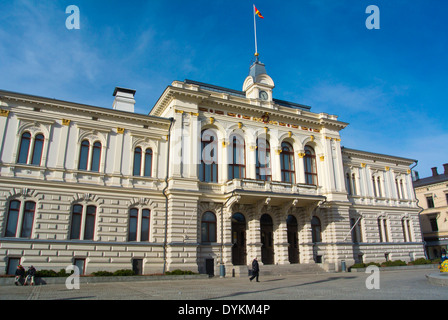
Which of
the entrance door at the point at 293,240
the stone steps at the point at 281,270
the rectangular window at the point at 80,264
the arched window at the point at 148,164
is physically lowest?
the stone steps at the point at 281,270

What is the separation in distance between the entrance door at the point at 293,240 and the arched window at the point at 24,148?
23523 mm

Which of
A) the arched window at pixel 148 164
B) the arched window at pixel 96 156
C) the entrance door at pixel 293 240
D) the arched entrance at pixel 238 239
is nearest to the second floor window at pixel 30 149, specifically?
the arched window at pixel 96 156

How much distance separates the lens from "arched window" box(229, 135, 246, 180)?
32.5 meters

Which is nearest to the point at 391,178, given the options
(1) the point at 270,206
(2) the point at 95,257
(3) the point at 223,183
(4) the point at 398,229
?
(4) the point at 398,229

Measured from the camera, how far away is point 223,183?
31234 millimetres

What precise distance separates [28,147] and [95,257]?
9.82 metres

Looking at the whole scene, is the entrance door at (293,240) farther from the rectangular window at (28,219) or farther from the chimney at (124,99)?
the rectangular window at (28,219)

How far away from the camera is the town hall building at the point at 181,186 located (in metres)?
25.7

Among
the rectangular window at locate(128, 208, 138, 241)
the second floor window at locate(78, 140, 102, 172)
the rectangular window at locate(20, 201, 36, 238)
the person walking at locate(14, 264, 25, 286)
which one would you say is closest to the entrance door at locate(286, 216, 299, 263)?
the rectangular window at locate(128, 208, 138, 241)

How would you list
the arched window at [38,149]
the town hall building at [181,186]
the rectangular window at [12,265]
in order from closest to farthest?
the rectangular window at [12,265] < the town hall building at [181,186] < the arched window at [38,149]

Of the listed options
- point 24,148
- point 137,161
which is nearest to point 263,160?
point 137,161

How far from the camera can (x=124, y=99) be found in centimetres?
3472

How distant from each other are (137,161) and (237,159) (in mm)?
9323
